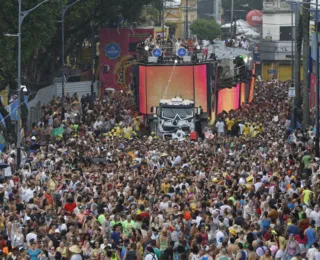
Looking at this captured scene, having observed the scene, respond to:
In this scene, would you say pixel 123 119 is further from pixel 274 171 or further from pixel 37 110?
pixel 274 171

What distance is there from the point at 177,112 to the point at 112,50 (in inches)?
991

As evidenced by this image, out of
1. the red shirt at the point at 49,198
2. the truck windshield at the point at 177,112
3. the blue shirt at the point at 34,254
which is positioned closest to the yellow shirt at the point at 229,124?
the truck windshield at the point at 177,112

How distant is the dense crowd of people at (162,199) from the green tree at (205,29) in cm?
8001

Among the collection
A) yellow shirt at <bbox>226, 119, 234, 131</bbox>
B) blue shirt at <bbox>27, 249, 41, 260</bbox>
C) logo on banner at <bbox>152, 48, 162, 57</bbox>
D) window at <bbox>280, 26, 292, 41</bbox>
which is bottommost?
yellow shirt at <bbox>226, 119, 234, 131</bbox>

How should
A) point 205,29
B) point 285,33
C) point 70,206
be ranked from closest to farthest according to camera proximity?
point 70,206
point 285,33
point 205,29

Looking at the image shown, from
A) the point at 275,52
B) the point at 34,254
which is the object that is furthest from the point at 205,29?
the point at 34,254

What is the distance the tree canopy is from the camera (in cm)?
5216

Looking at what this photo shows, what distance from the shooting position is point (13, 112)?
47.0 m

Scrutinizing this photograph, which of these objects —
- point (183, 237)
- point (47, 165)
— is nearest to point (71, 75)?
point (47, 165)

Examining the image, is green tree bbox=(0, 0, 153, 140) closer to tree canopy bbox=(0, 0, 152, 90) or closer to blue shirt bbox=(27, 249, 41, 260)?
tree canopy bbox=(0, 0, 152, 90)

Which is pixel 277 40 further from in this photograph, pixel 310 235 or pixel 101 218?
pixel 310 235

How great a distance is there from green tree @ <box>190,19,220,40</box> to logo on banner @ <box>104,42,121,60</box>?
51305 mm

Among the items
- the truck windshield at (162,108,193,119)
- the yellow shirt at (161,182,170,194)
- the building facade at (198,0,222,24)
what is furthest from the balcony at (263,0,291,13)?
the yellow shirt at (161,182,170,194)

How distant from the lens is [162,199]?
28297 millimetres
